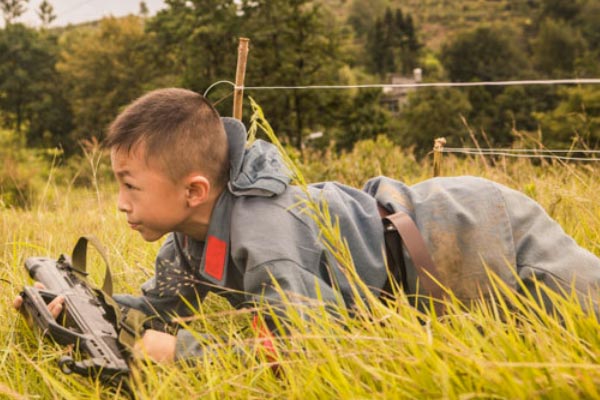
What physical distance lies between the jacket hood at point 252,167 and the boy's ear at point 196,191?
0.25 ft

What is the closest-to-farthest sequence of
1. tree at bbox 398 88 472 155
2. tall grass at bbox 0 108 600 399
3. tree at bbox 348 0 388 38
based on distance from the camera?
tall grass at bbox 0 108 600 399 < tree at bbox 398 88 472 155 < tree at bbox 348 0 388 38

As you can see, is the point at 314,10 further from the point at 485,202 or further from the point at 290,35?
the point at 485,202

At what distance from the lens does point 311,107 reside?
33719mm

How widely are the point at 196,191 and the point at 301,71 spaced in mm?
32141

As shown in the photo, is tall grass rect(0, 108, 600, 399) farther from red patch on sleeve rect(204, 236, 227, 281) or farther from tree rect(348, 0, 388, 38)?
tree rect(348, 0, 388, 38)

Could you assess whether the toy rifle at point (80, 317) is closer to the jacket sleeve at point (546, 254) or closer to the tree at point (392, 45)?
the jacket sleeve at point (546, 254)

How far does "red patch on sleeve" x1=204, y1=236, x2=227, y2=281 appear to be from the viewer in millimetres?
1908

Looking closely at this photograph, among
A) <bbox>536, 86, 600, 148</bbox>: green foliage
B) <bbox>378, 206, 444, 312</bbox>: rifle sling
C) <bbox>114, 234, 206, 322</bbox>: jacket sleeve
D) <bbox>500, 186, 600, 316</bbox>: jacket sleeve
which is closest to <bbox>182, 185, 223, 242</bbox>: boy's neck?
<bbox>114, 234, 206, 322</bbox>: jacket sleeve

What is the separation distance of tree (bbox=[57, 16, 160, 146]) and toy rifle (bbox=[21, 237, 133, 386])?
43.4m

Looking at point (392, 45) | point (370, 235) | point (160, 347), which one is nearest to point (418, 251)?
point (370, 235)

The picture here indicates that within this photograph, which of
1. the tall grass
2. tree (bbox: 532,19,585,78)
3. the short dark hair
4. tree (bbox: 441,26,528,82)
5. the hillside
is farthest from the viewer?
the hillside

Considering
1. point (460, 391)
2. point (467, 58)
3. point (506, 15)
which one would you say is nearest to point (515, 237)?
point (460, 391)

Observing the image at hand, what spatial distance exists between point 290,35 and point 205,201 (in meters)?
33.2

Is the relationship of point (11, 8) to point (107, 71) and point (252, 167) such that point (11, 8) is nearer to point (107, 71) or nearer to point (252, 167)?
point (107, 71)
